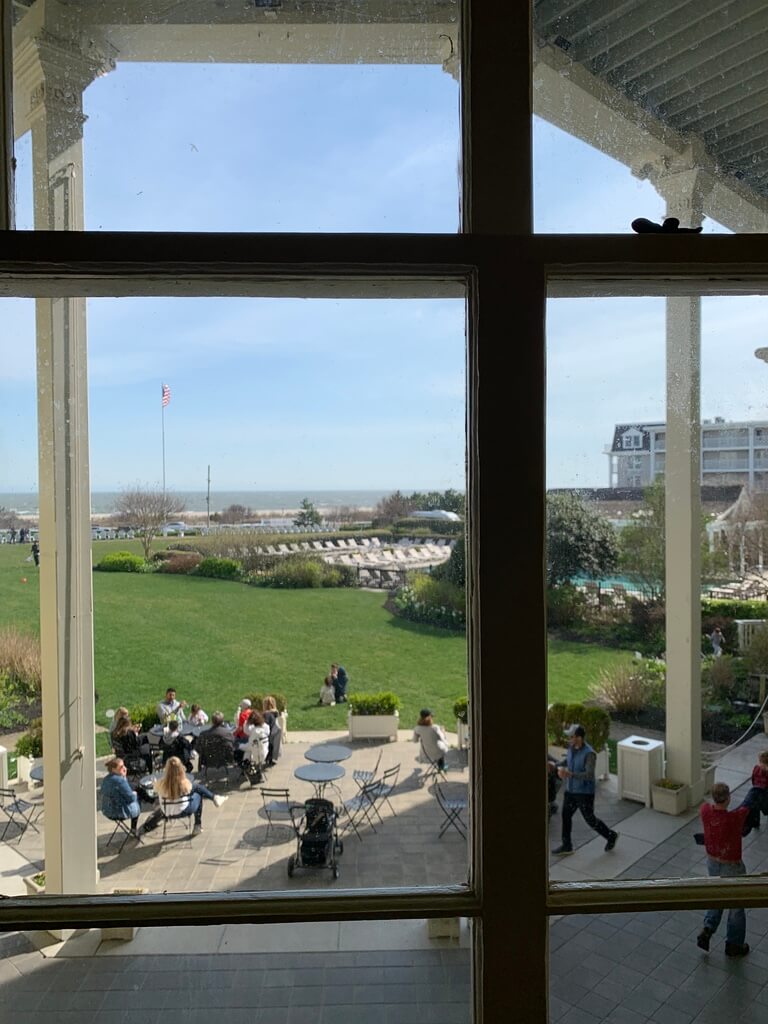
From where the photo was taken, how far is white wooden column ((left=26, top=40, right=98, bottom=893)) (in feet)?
3.03

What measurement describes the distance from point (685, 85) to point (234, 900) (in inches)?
51.8

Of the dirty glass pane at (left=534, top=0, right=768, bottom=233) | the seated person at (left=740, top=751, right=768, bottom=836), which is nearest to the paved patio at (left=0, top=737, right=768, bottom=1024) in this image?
the seated person at (left=740, top=751, right=768, bottom=836)

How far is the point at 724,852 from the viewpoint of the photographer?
37.3 inches

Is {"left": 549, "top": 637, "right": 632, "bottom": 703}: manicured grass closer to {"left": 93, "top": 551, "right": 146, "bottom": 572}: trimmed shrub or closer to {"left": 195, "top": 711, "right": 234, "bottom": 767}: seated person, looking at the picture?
{"left": 195, "top": 711, "right": 234, "bottom": 767}: seated person

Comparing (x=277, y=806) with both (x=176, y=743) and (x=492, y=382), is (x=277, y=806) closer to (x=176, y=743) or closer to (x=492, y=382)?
(x=176, y=743)

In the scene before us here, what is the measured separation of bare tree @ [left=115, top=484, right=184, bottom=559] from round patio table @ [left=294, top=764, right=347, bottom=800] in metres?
Answer: 0.40

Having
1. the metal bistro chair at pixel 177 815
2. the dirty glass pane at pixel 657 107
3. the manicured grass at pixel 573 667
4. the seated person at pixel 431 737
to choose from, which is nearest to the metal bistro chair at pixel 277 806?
the metal bistro chair at pixel 177 815

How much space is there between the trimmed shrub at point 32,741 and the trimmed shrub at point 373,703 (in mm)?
443

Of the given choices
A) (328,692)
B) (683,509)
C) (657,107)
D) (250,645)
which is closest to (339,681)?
(328,692)

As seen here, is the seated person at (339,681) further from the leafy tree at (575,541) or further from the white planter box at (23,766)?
the white planter box at (23,766)

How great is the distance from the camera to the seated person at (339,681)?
0.99 metres

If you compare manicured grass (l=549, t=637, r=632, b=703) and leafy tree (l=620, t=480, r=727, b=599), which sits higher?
leafy tree (l=620, t=480, r=727, b=599)

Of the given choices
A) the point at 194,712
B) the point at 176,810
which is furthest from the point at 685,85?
the point at 176,810

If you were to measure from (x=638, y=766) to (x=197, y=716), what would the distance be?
2.10 feet
